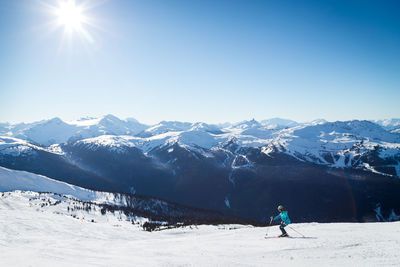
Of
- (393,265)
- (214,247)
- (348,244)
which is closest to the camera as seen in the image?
(393,265)

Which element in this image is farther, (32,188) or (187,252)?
(32,188)

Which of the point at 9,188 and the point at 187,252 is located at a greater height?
the point at 9,188

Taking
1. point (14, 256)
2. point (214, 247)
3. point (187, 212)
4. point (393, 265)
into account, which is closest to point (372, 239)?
point (393, 265)

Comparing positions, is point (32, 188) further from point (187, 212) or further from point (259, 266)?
point (259, 266)

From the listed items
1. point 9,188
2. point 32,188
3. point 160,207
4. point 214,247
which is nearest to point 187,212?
point 160,207

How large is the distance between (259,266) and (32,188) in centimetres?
20609

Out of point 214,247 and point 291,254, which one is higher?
point 214,247

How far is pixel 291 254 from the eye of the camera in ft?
48.8

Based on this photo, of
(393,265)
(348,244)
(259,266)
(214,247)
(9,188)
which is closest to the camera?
(393,265)

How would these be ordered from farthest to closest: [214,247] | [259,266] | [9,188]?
1. [9,188]
2. [214,247]
3. [259,266]

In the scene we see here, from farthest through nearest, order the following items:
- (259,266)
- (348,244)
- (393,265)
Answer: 1. (348,244)
2. (259,266)
3. (393,265)

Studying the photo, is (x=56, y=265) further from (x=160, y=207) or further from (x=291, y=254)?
(x=160, y=207)

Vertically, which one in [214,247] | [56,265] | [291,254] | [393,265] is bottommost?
[393,265]

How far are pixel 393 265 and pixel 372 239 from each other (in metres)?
6.29
